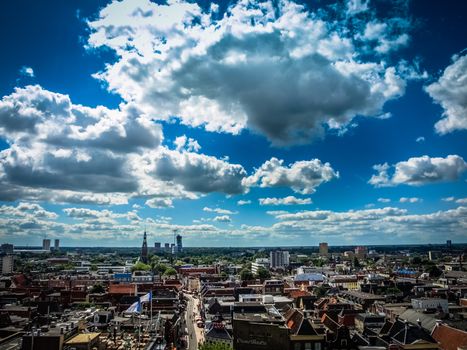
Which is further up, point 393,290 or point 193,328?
point 393,290

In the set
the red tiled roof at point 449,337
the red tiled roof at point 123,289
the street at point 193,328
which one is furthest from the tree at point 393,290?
the red tiled roof at point 123,289

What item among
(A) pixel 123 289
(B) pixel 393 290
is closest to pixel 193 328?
(A) pixel 123 289

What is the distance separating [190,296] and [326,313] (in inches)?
3887

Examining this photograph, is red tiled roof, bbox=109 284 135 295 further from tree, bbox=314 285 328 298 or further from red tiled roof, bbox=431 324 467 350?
red tiled roof, bbox=431 324 467 350

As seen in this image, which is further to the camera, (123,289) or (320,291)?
(320,291)

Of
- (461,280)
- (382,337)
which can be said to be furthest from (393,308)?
(461,280)

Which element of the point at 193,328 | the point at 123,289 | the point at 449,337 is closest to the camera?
the point at 449,337

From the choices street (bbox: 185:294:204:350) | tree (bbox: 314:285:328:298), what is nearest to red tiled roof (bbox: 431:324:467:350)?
street (bbox: 185:294:204:350)

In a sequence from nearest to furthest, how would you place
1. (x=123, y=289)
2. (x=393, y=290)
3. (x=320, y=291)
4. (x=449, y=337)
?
(x=449, y=337), (x=123, y=289), (x=393, y=290), (x=320, y=291)

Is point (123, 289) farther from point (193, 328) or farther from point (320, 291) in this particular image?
point (320, 291)

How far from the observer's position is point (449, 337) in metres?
63.5

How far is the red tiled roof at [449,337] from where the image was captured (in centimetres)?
6050

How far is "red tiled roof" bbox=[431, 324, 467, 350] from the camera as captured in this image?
198 ft

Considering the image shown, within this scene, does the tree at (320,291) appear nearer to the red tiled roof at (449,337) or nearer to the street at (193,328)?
the street at (193,328)
